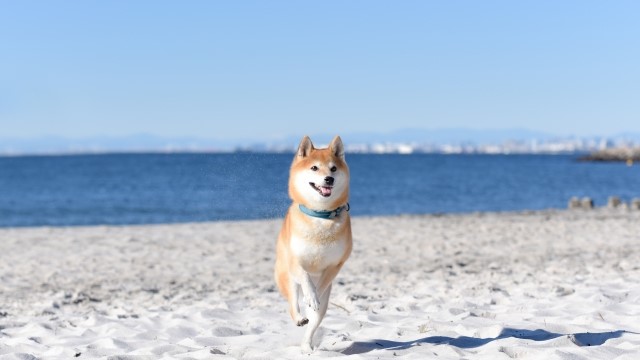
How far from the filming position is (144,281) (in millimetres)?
10688

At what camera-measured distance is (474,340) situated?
6070 mm

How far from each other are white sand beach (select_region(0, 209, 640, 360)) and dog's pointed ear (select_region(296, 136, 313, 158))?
1.47 meters

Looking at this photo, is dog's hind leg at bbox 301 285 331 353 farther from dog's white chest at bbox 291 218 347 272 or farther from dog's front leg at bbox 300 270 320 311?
dog's white chest at bbox 291 218 347 272

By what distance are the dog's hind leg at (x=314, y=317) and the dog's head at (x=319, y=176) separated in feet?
2.47

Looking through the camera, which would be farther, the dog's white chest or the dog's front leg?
the dog's front leg

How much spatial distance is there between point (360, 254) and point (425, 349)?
7.34 meters

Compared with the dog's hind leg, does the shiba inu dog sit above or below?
above

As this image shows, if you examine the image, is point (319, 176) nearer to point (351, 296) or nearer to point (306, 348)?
point (306, 348)

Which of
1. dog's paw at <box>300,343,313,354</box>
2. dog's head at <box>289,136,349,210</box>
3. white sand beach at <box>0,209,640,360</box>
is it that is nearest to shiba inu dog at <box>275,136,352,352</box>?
dog's head at <box>289,136,349,210</box>

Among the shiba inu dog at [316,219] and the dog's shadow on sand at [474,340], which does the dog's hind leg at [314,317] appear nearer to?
the shiba inu dog at [316,219]

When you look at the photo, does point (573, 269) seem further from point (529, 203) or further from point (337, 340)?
point (529, 203)

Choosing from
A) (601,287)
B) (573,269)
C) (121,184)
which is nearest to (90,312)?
(601,287)

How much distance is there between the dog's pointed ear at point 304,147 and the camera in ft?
16.9

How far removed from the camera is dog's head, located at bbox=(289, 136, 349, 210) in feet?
16.3
